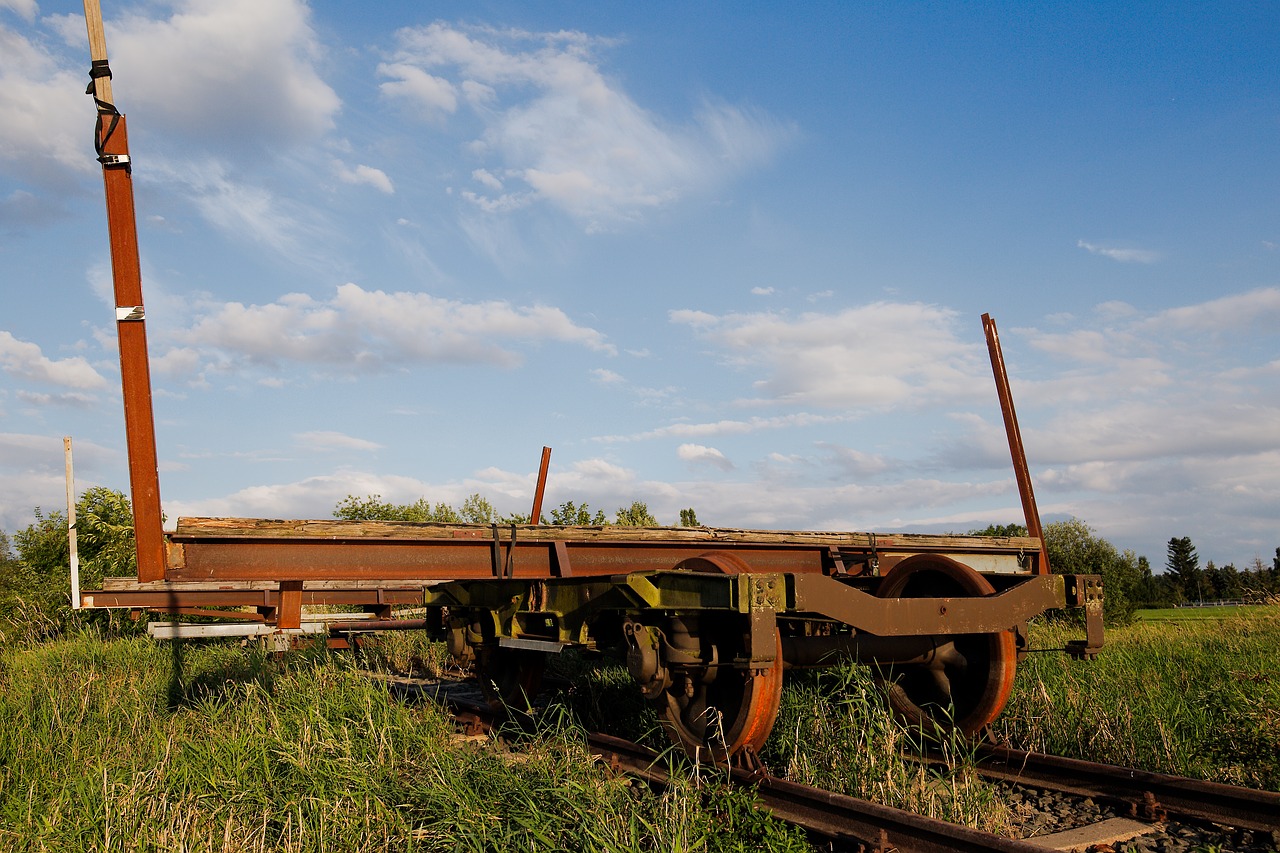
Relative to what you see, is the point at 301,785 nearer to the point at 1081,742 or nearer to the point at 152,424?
the point at 152,424

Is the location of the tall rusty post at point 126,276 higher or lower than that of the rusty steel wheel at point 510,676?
Answer: higher

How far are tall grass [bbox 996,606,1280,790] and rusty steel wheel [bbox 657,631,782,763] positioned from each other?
2.27m

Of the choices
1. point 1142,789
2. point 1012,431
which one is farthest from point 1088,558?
point 1142,789

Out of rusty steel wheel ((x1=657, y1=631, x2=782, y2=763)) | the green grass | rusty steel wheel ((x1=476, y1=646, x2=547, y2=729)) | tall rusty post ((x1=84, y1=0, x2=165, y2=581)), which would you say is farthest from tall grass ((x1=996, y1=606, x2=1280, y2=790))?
tall rusty post ((x1=84, y1=0, x2=165, y2=581))

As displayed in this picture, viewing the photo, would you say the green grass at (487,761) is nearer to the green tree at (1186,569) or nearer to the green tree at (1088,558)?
the green tree at (1088,558)

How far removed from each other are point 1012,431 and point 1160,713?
22.7ft

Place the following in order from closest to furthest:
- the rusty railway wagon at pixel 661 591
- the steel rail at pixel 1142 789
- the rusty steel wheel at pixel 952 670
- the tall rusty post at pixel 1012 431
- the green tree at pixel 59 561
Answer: the steel rail at pixel 1142 789 < the rusty railway wagon at pixel 661 591 < the rusty steel wheel at pixel 952 670 < the tall rusty post at pixel 1012 431 < the green tree at pixel 59 561

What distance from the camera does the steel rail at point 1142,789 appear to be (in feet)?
14.0

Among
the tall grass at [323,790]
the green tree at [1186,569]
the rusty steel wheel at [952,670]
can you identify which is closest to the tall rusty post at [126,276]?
the tall grass at [323,790]

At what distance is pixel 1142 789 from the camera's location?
15.6ft

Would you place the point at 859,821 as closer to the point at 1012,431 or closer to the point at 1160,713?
the point at 1160,713

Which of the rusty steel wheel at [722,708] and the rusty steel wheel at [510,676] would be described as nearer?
the rusty steel wheel at [722,708]

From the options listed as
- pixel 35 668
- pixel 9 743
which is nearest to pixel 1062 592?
pixel 9 743

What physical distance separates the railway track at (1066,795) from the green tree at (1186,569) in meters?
87.6
